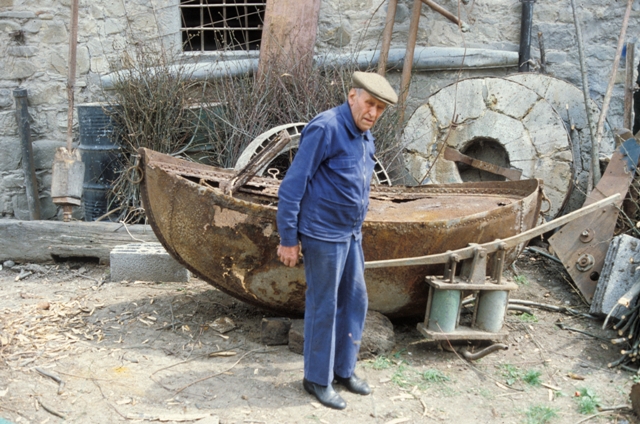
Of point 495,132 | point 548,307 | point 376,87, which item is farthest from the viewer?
point 495,132

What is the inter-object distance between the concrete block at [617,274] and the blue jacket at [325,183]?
7.13ft

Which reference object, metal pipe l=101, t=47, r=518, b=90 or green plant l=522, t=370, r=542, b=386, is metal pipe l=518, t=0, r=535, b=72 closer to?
metal pipe l=101, t=47, r=518, b=90

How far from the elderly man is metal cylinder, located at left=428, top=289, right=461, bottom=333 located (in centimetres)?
63

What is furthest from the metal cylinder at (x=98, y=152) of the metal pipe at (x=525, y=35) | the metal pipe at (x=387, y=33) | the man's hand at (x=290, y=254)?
the metal pipe at (x=525, y=35)

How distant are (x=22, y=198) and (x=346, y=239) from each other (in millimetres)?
4762

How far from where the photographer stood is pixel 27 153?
639cm

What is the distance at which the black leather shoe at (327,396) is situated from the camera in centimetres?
307

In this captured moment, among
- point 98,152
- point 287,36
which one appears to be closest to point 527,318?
point 287,36

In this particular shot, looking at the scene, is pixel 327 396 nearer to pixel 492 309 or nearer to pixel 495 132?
pixel 492 309

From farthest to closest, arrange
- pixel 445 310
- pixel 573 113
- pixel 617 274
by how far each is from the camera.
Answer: pixel 573 113, pixel 617 274, pixel 445 310

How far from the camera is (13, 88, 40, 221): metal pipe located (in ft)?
20.9

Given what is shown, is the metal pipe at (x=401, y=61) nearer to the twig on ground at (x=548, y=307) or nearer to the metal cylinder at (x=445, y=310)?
the twig on ground at (x=548, y=307)

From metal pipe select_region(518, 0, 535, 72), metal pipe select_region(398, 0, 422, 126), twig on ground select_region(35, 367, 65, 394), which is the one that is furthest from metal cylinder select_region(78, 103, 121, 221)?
metal pipe select_region(518, 0, 535, 72)

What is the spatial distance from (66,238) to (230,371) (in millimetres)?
2472
